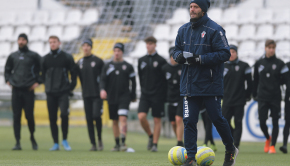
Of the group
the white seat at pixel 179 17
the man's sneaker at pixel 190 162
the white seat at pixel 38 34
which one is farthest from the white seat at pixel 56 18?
the man's sneaker at pixel 190 162

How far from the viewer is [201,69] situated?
15.7 feet

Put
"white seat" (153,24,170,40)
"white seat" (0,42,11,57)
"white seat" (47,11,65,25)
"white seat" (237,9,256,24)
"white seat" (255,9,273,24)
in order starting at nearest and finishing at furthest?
"white seat" (255,9,273,24) < "white seat" (237,9,256,24) < "white seat" (153,24,170,40) < "white seat" (0,42,11,57) < "white seat" (47,11,65,25)

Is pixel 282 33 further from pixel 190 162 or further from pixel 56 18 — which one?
pixel 190 162

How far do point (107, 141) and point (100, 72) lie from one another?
10.9ft

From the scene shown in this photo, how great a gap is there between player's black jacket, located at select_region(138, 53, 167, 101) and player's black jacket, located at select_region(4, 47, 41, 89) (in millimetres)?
2064

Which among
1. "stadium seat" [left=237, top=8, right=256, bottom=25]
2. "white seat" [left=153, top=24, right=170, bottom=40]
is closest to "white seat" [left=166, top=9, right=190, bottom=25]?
"white seat" [left=153, top=24, right=170, bottom=40]

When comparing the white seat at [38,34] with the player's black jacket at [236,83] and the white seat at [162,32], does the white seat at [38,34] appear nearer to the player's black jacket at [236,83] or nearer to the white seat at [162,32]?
the white seat at [162,32]

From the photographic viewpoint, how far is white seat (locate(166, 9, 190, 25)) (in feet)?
54.1

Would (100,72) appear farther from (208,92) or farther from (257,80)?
(208,92)

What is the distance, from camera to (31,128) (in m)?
9.01

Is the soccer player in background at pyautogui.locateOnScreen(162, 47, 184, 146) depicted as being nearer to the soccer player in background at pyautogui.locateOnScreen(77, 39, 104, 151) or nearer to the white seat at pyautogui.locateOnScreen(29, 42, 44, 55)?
the soccer player in background at pyautogui.locateOnScreen(77, 39, 104, 151)

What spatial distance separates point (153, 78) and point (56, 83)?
189 cm

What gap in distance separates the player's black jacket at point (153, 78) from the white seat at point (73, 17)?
9216 millimetres

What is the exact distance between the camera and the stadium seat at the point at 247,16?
15.9 m
